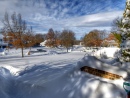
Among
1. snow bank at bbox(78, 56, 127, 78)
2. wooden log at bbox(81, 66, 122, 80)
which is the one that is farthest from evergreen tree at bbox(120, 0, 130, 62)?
wooden log at bbox(81, 66, 122, 80)

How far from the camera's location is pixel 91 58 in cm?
775

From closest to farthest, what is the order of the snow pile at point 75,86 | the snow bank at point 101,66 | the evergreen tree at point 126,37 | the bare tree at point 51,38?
the snow pile at point 75,86 → the snow bank at point 101,66 → the evergreen tree at point 126,37 → the bare tree at point 51,38

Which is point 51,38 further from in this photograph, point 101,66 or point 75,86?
point 75,86

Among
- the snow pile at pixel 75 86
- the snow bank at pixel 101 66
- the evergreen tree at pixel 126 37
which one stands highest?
the evergreen tree at pixel 126 37

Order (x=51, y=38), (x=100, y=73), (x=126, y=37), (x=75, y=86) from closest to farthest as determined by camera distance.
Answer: (x=75, y=86)
(x=100, y=73)
(x=126, y=37)
(x=51, y=38)

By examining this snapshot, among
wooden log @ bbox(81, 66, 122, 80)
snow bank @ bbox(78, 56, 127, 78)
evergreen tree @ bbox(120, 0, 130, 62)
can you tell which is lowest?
wooden log @ bbox(81, 66, 122, 80)

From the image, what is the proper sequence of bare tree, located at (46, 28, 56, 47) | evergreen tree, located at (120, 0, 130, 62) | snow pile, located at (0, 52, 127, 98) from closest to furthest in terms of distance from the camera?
1. snow pile, located at (0, 52, 127, 98)
2. evergreen tree, located at (120, 0, 130, 62)
3. bare tree, located at (46, 28, 56, 47)

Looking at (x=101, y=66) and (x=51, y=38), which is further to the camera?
(x=51, y=38)

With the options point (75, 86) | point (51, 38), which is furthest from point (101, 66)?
point (51, 38)

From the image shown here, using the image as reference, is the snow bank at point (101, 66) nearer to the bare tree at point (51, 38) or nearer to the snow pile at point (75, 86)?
the snow pile at point (75, 86)

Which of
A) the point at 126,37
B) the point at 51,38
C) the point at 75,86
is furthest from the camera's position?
the point at 51,38

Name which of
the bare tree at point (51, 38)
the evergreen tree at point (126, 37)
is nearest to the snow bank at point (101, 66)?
the evergreen tree at point (126, 37)

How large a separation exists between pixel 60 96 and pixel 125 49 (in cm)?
461

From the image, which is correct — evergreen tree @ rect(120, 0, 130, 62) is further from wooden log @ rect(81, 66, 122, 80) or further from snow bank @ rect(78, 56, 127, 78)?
wooden log @ rect(81, 66, 122, 80)
